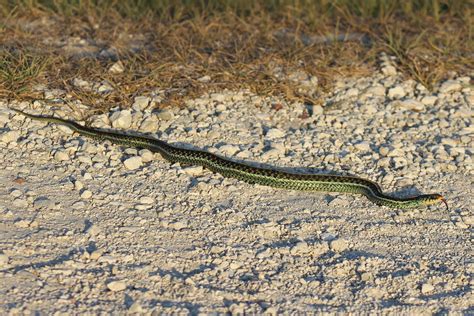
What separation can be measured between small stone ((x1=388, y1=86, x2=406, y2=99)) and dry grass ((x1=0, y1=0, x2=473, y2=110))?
14.9 inches

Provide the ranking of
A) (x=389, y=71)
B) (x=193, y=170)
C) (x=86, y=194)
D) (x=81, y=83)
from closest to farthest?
1. (x=86, y=194)
2. (x=193, y=170)
3. (x=81, y=83)
4. (x=389, y=71)

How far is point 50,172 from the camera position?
7676 mm

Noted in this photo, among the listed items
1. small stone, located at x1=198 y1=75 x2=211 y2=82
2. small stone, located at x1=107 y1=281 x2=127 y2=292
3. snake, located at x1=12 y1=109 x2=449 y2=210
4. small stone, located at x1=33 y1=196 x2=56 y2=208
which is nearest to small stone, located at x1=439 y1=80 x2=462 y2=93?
snake, located at x1=12 y1=109 x2=449 y2=210

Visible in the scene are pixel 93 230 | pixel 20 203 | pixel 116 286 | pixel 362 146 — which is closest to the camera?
pixel 116 286

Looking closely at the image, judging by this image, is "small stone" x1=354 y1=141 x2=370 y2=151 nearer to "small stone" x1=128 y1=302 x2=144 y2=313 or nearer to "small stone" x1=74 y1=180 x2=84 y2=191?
"small stone" x1=74 y1=180 x2=84 y2=191

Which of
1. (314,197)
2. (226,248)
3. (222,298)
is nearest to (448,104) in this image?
(314,197)

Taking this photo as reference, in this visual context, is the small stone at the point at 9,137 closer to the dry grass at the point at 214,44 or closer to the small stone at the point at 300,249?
the dry grass at the point at 214,44

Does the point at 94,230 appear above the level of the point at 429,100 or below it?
above

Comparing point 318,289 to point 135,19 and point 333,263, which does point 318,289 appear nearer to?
point 333,263

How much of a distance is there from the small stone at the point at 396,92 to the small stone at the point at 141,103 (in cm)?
304

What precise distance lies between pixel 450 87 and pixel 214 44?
306 centimetres

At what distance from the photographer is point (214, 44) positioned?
10.3 meters

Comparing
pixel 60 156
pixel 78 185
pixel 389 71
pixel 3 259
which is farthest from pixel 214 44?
pixel 3 259

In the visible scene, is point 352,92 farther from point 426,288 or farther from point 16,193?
point 16,193
